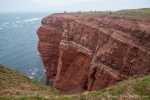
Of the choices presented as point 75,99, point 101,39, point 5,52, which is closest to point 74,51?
point 101,39

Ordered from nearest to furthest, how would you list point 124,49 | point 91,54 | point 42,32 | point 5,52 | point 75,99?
point 75,99 < point 124,49 < point 91,54 < point 42,32 < point 5,52

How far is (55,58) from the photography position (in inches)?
1665

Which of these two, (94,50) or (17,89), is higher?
(17,89)

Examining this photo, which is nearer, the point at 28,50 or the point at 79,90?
the point at 79,90

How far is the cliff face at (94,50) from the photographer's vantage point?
2408 centimetres

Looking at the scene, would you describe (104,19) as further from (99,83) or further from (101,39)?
(99,83)

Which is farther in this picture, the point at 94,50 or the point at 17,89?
the point at 94,50

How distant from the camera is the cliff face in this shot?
24078mm

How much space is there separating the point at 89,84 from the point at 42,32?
18973 millimetres

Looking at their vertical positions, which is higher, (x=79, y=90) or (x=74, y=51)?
(x=74, y=51)

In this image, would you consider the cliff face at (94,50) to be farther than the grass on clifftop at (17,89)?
Yes

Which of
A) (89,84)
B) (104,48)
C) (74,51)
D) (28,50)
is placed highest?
(104,48)

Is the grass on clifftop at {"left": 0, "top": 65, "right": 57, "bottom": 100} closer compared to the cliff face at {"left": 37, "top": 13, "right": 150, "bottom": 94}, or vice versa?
the grass on clifftop at {"left": 0, "top": 65, "right": 57, "bottom": 100}

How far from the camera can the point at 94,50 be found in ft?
103
